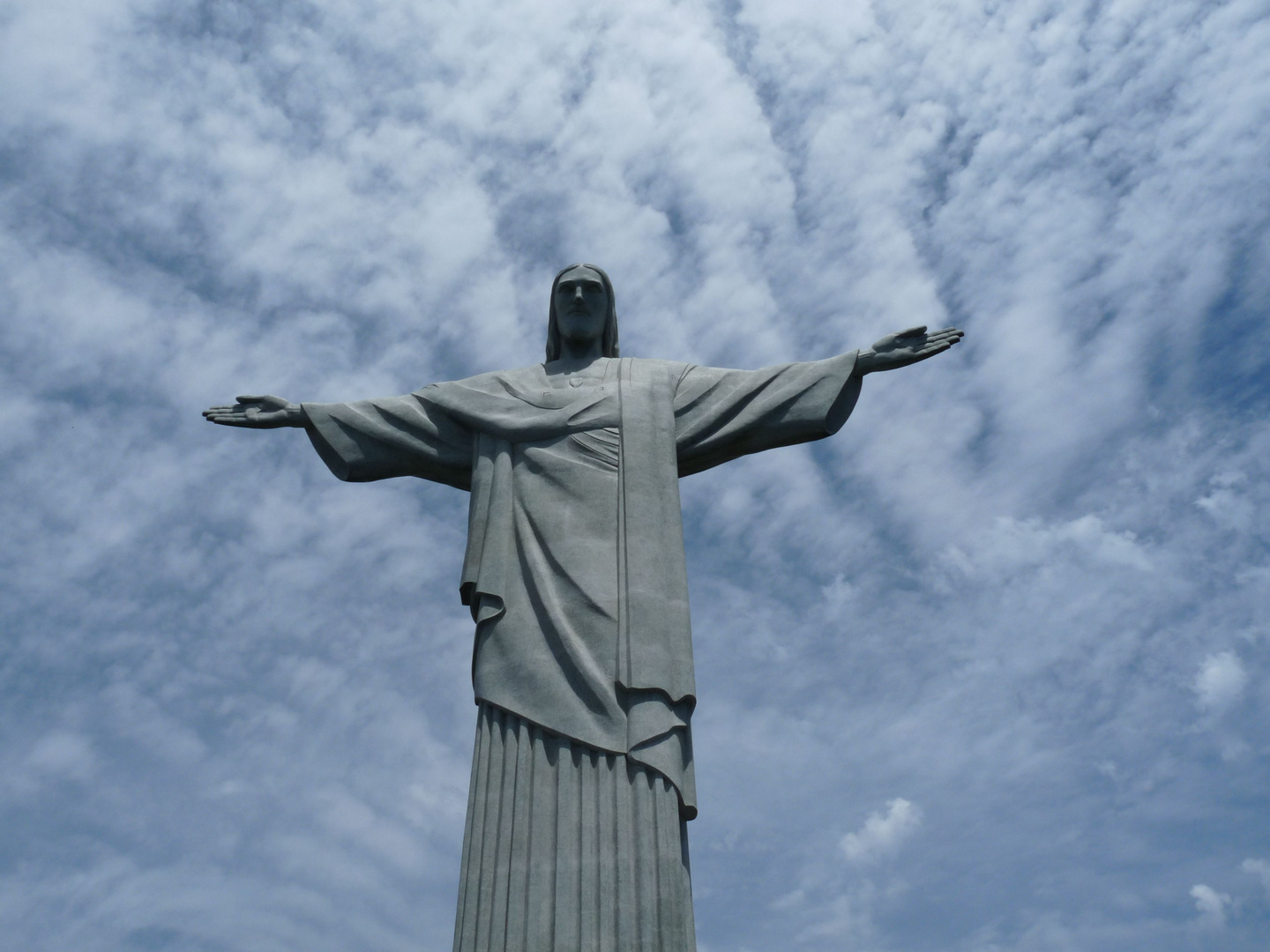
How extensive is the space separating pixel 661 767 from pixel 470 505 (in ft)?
11.6

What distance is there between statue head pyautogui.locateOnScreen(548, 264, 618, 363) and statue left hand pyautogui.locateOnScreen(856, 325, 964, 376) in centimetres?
289

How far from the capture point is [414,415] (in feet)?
41.7

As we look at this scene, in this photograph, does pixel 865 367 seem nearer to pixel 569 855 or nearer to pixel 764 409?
pixel 764 409

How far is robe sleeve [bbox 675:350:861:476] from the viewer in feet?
40.2

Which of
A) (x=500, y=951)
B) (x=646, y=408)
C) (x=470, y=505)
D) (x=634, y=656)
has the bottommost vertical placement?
(x=500, y=951)

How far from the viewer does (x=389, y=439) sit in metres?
12.6

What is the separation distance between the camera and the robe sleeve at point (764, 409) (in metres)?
12.2

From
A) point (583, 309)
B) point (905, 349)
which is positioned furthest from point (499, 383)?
point (905, 349)

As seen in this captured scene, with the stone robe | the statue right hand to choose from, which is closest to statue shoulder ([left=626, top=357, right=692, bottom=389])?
the stone robe

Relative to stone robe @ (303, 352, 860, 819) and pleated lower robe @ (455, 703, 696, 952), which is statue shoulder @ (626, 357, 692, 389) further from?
pleated lower robe @ (455, 703, 696, 952)

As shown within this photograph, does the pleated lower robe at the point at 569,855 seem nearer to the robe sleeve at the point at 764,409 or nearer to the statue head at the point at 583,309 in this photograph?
the robe sleeve at the point at 764,409

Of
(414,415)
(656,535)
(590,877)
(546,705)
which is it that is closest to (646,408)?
(656,535)

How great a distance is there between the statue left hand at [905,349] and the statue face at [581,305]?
2.93 meters

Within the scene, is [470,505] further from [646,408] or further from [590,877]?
[590,877]
